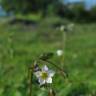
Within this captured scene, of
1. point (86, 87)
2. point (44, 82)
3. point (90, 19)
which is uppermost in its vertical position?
point (44, 82)

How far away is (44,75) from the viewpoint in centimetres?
250

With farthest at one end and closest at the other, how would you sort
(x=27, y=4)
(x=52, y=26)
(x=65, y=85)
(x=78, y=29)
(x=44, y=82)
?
(x=27, y=4)
(x=52, y=26)
(x=78, y=29)
(x=65, y=85)
(x=44, y=82)

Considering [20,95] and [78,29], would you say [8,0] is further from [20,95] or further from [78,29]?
[20,95]

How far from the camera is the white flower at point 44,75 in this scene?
247cm

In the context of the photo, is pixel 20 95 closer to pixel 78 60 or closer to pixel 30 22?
pixel 78 60

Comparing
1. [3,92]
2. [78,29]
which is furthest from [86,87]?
[78,29]

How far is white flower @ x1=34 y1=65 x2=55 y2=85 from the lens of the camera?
247cm

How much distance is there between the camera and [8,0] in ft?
177

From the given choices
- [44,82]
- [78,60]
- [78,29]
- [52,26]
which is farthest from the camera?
[52,26]

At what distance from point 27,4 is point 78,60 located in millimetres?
38902

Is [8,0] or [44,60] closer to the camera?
[44,60]

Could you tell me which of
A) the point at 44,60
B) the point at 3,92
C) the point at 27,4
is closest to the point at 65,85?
the point at 3,92

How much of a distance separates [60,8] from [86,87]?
145ft

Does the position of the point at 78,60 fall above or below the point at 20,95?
below
